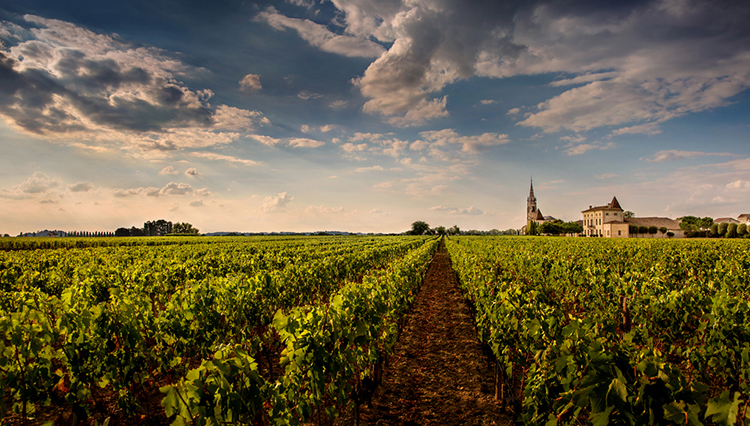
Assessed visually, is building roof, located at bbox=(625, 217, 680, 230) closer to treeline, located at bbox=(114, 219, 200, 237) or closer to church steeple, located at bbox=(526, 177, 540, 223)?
church steeple, located at bbox=(526, 177, 540, 223)

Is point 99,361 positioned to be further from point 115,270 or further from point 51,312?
point 115,270

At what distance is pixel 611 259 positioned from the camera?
623 inches

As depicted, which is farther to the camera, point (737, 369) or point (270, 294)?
point (270, 294)

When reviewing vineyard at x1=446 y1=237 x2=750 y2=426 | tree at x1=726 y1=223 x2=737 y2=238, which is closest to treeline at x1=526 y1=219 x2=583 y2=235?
tree at x1=726 y1=223 x2=737 y2=238

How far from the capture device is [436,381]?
236 inches

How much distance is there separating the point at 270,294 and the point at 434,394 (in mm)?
3656

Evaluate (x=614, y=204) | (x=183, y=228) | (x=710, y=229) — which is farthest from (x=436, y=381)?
(x=183, y=228)

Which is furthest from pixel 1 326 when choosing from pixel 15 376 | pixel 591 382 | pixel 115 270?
pixel 115 270

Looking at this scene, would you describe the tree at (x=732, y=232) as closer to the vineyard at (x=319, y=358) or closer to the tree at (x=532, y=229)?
the tree at (x=532, y=229)

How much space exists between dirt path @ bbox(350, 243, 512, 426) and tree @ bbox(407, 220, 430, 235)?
152 metres

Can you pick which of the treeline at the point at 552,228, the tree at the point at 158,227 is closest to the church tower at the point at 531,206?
the treeline at the point at 552,228

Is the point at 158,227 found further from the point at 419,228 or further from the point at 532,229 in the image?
the point at 532,229

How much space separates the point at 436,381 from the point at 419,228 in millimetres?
157389

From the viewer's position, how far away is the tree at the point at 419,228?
161m
